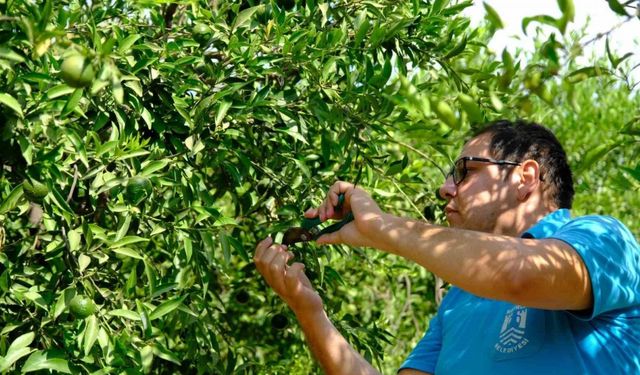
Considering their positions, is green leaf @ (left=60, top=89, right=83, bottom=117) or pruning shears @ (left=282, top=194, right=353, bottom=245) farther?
pruning shears @ (left=282, top=194, right=353, bottom=245)

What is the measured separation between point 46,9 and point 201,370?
1.64m

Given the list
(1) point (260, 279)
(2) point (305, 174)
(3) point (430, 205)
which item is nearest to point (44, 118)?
(2) point (305, 174)

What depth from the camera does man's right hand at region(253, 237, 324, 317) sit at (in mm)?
2758

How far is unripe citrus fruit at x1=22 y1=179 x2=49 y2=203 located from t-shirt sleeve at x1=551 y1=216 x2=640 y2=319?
1220 mm

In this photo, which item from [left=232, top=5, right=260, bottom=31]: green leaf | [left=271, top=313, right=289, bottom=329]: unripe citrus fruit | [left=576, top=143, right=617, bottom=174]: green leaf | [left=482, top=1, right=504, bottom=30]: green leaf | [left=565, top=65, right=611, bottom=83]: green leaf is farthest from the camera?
[left=271, top=313, right=289, bottom=329]: unripe citrus fruit

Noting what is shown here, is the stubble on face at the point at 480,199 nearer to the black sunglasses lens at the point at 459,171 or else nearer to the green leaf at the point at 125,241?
the black sunglasses lens at the point at 459,171

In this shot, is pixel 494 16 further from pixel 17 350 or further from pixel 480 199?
pixel 17 350

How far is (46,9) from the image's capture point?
1927 mm

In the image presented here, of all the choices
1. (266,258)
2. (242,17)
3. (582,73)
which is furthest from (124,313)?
(582,73)

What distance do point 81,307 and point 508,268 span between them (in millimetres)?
1087

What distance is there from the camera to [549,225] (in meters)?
2.51

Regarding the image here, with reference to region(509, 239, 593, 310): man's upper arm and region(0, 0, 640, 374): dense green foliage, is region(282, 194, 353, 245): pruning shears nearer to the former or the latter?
region(0, 0, 640, 374): dense green foliage

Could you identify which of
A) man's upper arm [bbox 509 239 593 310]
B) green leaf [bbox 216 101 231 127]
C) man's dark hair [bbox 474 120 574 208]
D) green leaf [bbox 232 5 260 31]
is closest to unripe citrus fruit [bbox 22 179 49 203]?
green leaf [bbox 216 101 231 127]

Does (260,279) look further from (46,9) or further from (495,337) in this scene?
(46,9)
